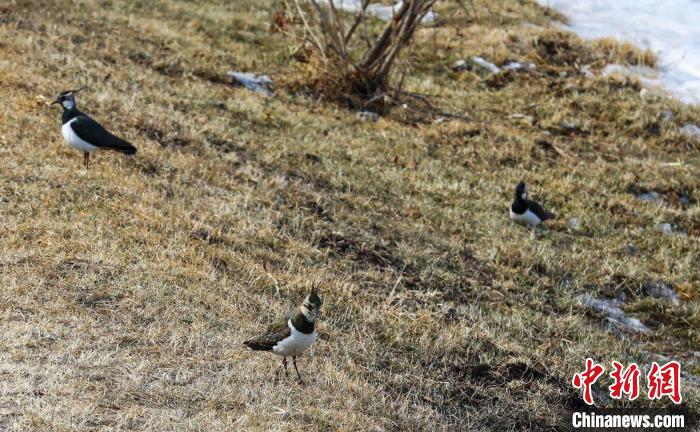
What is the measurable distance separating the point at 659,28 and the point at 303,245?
51.0ft

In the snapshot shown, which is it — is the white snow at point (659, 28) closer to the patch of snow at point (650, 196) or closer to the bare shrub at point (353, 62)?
the bare shrub at point (353, 62)

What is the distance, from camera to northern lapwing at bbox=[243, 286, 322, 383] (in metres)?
5.14

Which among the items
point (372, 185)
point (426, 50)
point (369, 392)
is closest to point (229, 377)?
point (369, 392)

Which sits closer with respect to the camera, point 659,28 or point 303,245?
point 303,245

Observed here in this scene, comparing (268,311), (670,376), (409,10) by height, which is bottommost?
(670,376)

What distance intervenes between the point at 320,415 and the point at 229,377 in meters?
0.68

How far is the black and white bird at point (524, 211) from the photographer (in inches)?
388

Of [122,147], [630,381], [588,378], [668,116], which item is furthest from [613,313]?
[668,116]

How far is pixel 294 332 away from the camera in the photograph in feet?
17.0

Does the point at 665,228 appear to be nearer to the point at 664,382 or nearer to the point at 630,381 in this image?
the point at 664,382

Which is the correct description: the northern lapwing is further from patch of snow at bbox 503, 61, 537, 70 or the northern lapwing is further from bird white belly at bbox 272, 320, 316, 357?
patch of snow at bbox 503, 61, 537, 70

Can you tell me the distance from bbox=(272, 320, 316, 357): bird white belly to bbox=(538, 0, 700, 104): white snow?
13.2 metres

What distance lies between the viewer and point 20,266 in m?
6.18

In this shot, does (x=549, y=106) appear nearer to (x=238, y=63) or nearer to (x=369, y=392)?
(x=238, y=63)
